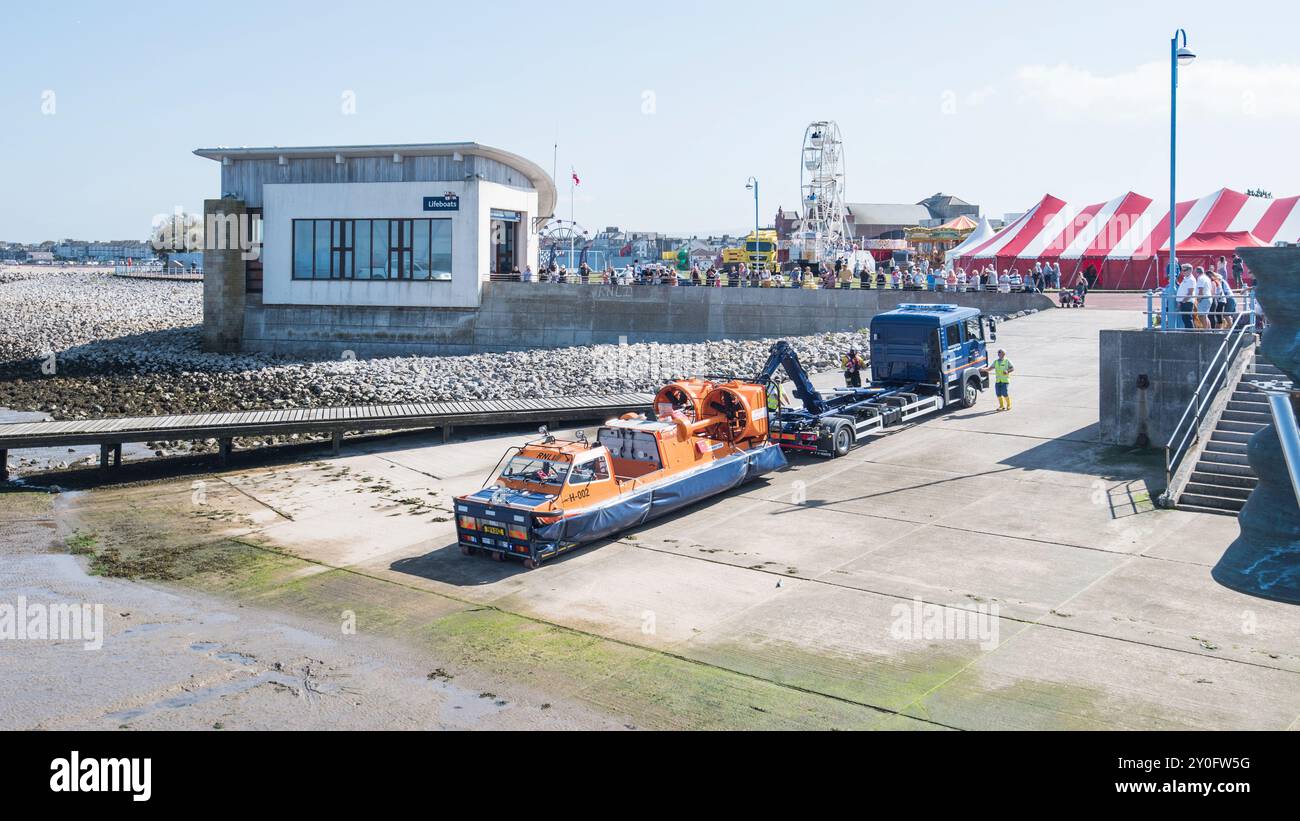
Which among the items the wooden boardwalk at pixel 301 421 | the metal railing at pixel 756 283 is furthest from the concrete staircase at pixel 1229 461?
the metal railing at pixel 756 283

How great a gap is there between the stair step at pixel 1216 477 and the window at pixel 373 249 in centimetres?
3300

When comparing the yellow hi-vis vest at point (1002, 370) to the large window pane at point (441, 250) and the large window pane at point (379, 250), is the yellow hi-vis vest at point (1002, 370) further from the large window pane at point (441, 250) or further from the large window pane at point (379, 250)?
the large window pane at point (379, 250)

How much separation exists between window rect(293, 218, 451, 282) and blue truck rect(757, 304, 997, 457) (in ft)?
78.9

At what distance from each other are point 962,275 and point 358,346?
86.8ft

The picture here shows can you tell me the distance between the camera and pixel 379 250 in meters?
46.3

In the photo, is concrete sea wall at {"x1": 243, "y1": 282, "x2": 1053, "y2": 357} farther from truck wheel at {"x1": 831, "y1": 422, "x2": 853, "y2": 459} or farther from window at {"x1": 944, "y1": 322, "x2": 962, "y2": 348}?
truck wheel at {"x1": 831, "y1": 422, "x2": 853, "y2": 459}

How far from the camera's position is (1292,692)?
11.1 meters

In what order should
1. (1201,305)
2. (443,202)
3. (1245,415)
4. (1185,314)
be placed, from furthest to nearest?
(443,202) < (1201,305) < (1185,314) < (1245,415)

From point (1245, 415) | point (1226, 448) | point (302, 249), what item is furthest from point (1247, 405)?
point (302, 249)

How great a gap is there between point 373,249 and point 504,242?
619 centimetres

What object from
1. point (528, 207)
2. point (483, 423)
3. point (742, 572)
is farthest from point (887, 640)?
point (528, 207)

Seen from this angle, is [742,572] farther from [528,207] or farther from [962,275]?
[528,207]

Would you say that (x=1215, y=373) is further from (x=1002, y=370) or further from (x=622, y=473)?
(x=622, y=473)

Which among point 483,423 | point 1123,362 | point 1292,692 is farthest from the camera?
point 483,423
